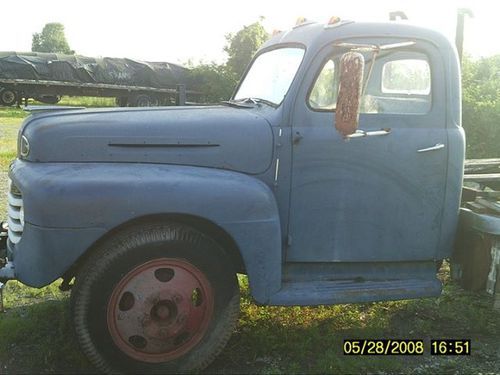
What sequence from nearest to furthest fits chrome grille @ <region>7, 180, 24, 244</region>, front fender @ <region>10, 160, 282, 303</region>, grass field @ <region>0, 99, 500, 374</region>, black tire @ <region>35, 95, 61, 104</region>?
1. front fender @ <region>10, 160, 282, 303</region>
2. chrome grille @ <region>7, 180, 24, 244</region>
3. grass field @ <region>0, 99, 500, 374</region>
4. black tire @ <region>35, 95, 61, 104</region>

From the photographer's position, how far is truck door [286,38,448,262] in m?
3.43

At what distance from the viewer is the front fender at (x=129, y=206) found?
2941mm

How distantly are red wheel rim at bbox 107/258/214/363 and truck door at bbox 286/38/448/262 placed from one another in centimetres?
68

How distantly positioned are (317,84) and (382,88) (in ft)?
1.90

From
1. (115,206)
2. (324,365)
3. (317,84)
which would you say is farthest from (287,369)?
(317,84)

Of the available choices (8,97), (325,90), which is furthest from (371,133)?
(8,97)

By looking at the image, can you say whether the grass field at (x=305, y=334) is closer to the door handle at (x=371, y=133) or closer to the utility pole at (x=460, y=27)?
the door handle at (x=371, y=133)

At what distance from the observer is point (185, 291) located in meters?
3.16

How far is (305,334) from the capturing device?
3836mm

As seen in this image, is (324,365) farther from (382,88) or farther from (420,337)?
(382,88)

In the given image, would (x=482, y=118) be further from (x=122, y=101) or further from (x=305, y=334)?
(x=122, y=101)

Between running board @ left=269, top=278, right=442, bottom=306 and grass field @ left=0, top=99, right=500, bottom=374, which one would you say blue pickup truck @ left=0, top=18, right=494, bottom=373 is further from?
grass field @ left=0, top=99, right=500, bottom=374

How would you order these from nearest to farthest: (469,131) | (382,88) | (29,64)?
(382,88), (469,131), (29,64)

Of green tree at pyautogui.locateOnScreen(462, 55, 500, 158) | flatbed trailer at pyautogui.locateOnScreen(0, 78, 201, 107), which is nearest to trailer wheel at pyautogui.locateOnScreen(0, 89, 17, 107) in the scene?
flatbed trailer at pyautogui.locateOnScreen(0, 78, 201, 107)
